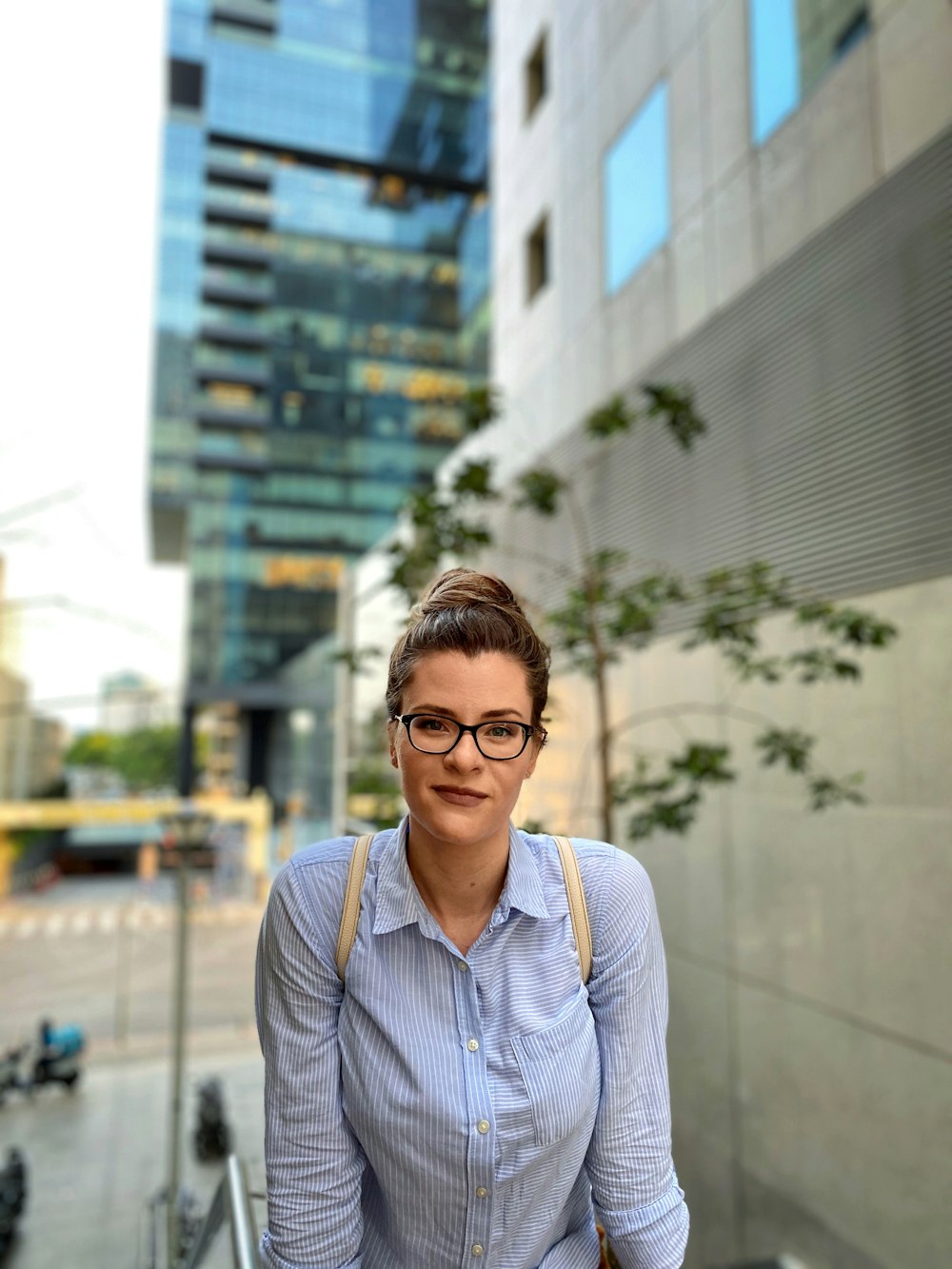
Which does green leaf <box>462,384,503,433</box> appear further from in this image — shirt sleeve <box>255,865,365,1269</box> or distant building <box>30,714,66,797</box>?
distant building <box>30,714,66,797</box>

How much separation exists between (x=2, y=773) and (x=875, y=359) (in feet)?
38.1

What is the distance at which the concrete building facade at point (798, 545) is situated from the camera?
3.36 metres

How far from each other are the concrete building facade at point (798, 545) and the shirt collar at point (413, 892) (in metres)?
1.42

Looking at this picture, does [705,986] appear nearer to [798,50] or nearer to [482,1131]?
[482,1131]

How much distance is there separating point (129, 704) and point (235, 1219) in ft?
45.2

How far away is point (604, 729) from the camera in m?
3.77

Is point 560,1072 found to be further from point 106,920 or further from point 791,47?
point 106,920

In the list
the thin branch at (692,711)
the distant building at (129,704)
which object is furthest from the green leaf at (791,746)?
the distant building at (129,704)

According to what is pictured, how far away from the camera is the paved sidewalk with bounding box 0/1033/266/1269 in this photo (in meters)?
7.04

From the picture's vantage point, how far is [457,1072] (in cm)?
104

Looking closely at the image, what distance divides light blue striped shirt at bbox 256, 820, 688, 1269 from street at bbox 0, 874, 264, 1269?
16.5 feet

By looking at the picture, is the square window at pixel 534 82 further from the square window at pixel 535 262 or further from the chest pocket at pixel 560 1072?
the chest pocket at pixel 560 1072

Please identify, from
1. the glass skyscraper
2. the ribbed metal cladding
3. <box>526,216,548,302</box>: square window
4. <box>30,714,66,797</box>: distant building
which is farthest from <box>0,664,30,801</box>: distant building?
the ribbed metal cladding

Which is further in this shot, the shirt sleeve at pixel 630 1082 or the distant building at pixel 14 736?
the distant building at pixel 14 736
